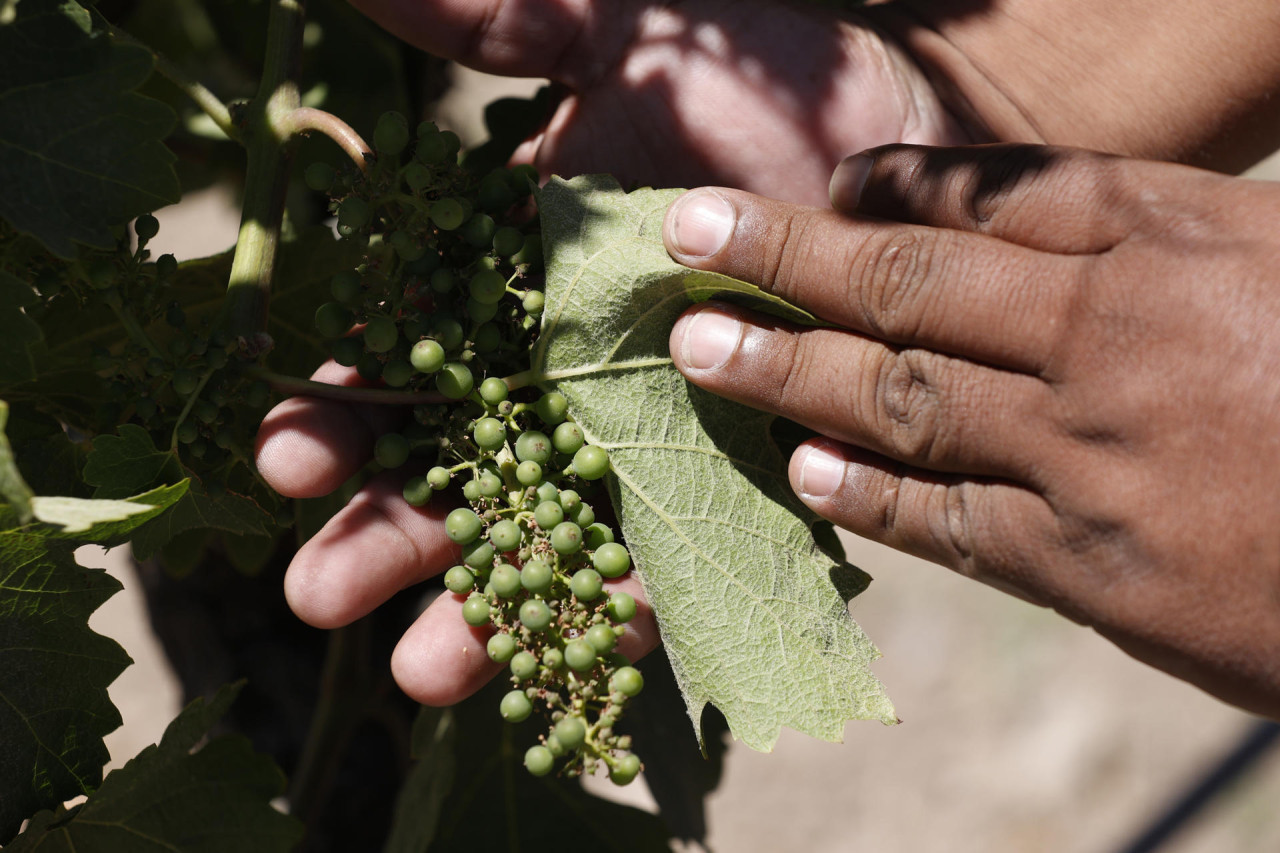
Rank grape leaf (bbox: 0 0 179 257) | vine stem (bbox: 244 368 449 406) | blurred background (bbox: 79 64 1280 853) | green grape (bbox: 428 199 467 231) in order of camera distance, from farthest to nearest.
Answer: blurred background (bbox: 79 64 1280 853)
vine stem (bbox: 244 368 449 406)
green grape (bbox: 428 199 467 231)
grape leaf (bbox: 0 0 179 257)

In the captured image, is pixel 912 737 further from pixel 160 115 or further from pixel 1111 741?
pixel 160 115

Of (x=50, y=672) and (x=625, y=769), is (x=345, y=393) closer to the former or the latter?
(x=50, y=672)

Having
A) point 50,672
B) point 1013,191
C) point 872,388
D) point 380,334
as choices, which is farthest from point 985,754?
point 50,672

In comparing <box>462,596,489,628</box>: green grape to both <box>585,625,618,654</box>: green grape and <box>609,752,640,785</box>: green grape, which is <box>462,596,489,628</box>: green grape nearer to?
<box>585,625,618,654</box>: green grape

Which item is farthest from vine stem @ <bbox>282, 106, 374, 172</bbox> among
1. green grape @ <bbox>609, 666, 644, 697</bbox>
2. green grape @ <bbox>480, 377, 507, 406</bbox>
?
green grape @ <bbox>609, 666, 644, 697</bbox>

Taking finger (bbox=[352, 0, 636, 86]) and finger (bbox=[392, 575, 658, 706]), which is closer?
finger (bbox=[392, 575, 658, 706])
